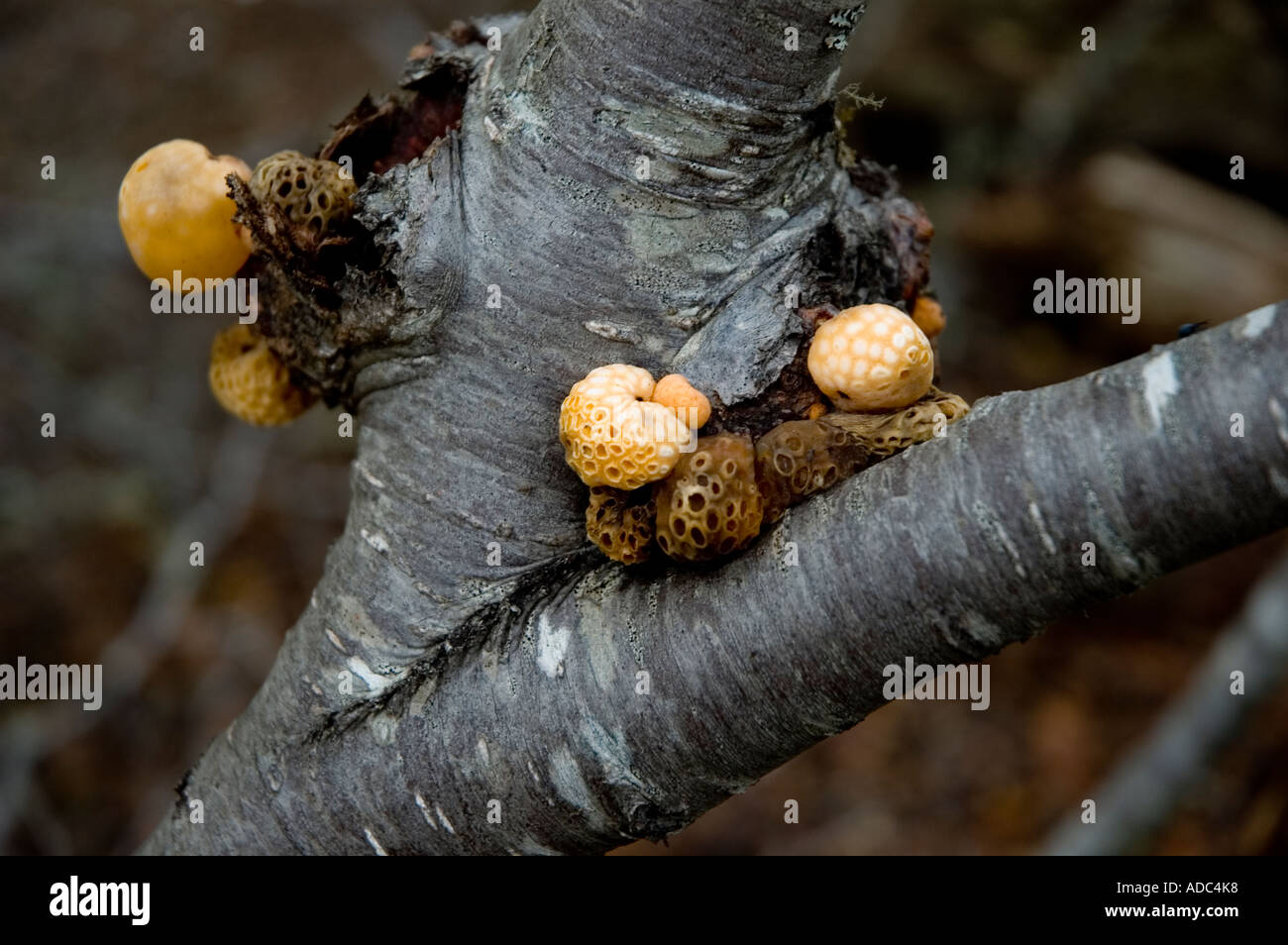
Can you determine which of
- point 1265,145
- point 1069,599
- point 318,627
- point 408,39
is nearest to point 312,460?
point 408,39

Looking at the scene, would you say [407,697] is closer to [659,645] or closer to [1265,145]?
[659,645]

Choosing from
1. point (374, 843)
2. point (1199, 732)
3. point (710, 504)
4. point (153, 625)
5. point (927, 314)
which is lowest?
point (374, 843)

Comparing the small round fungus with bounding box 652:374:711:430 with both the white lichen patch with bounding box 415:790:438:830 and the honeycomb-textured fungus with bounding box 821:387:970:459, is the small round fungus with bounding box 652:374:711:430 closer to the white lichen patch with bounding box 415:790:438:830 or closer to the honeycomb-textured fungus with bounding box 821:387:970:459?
the honeycomb-textured fungus with bounding box 821:387:970:459

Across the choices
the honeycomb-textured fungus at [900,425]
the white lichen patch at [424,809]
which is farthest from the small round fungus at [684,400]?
the white lichen patch at [424,809]

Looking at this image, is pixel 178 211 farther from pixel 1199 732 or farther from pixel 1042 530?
pixel 1199 732

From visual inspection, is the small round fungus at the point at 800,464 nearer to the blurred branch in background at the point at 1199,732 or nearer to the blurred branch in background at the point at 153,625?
the blurred branch in background at the point at 1199,732

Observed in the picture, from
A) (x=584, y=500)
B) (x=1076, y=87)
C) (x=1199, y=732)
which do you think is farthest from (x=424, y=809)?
(x=1076, y=87)

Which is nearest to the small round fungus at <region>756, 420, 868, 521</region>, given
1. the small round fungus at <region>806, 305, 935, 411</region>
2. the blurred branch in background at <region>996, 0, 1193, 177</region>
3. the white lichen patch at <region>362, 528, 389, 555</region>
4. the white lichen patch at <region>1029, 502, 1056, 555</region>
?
the small round fungus at <region>806, 305, 935, 411</region>
